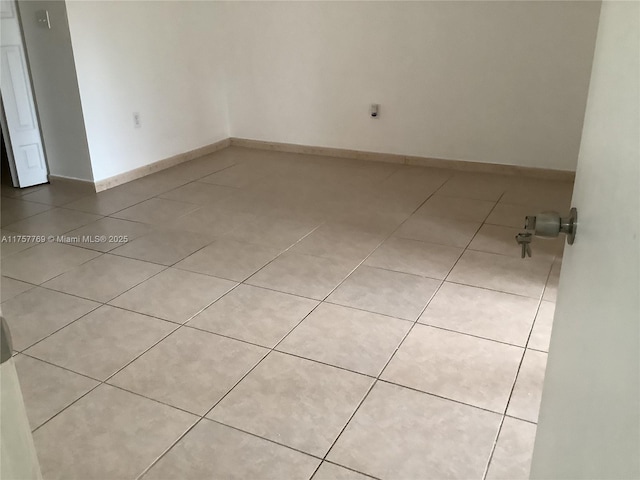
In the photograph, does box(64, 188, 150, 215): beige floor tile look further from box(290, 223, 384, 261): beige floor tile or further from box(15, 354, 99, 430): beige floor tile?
box(15, 354, 99, 430): beige floor tile

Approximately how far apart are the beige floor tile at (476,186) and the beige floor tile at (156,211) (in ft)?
5.48

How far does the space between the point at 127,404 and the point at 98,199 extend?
2316 millimetres

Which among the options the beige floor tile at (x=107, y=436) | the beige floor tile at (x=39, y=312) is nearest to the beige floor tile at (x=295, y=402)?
the beige floor tile at (x=107, y=436)

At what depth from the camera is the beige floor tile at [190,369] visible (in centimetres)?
184

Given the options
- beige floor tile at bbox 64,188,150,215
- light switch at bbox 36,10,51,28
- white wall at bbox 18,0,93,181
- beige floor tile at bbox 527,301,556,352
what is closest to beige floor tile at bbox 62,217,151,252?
beige floor tile at bbox 64,188,150,215

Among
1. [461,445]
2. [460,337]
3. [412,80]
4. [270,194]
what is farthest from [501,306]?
[412,80]

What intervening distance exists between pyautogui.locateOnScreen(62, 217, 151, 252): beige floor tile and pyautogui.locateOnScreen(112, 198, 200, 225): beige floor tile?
0.08 m

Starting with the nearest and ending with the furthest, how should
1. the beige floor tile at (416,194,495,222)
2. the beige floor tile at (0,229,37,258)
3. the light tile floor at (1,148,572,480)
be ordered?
the light tile floor at (1,148,572,480)
the beige floor tile at (0,229,37,258)
the beige floor tile at (416,194,495,222)

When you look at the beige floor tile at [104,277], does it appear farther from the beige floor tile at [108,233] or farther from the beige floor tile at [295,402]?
the beige floor tile at [295,402]

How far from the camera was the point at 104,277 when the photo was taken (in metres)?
2.67

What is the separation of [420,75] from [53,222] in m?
2.69

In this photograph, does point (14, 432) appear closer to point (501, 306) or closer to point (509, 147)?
point (501, 306)

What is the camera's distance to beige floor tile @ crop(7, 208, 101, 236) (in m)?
3.27

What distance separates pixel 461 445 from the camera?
1.61 m
